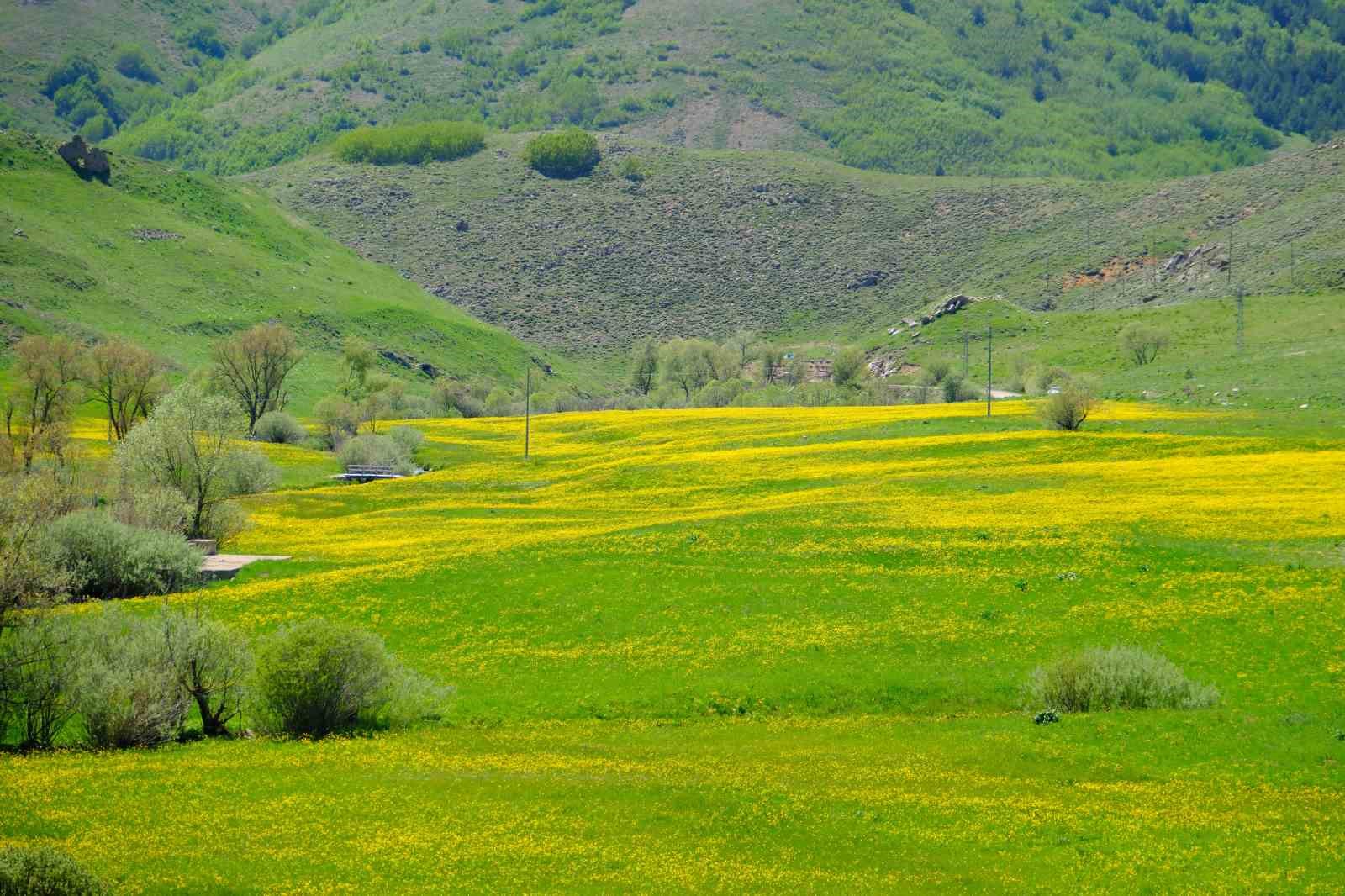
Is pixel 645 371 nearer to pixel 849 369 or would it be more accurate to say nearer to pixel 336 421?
pixel 849 369

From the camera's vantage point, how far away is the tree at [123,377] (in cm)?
10462

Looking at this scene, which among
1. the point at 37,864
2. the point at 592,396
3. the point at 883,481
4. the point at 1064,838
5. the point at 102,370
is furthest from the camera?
the point at 592,396

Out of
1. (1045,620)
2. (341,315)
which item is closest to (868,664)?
(1045,620)

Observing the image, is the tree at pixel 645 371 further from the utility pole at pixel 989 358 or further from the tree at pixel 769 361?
the utility pole at pixel 989 358

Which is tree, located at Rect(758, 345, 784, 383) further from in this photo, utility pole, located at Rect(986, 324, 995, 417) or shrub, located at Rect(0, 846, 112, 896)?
shrub, located at Rect(0, 846, 112, 896)

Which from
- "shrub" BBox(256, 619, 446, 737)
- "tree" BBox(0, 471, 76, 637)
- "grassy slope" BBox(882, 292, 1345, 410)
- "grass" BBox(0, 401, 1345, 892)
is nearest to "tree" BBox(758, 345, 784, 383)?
"grassy slope" BBox(882, 292, 1345, 410)

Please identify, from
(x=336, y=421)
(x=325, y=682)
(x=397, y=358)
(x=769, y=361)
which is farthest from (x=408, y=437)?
(x=769, y=361)

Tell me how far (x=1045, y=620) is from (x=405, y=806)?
23.1 metres

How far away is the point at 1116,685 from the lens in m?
36.8

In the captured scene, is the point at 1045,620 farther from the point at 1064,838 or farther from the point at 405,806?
the point at 405,806

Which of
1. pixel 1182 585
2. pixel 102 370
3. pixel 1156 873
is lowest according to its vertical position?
pixel 1156 873

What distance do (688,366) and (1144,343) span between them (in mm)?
59066

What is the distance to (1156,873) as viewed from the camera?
25.3 metres

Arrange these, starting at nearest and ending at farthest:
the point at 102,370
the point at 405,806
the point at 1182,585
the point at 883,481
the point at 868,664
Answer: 1. the point at 405,806
2. the point at 868,664
3. the point at 1182,585
4. the point at 883,481
5. the point at 102,370
